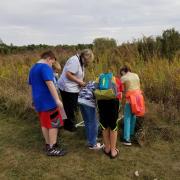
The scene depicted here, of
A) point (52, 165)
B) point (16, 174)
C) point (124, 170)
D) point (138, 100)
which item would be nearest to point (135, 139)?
point (138, 100)

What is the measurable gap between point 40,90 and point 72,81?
0.83 m

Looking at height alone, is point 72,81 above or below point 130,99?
above

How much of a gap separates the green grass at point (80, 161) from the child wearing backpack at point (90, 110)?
17 cm

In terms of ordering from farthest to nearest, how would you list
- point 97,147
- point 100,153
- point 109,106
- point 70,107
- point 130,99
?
point 70,107
point 130,99
point 97,147
point 100,153
point 109,106

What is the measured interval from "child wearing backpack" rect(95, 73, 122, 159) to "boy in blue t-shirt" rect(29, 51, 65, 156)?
636 mm

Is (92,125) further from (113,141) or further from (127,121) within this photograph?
(127,121)

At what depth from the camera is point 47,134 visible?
245 inches

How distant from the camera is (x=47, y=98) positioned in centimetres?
592

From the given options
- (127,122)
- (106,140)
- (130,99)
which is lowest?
(106,140)

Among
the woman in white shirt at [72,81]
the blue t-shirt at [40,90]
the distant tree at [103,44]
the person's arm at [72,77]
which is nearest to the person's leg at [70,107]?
the woman in white shirt at [72,81]

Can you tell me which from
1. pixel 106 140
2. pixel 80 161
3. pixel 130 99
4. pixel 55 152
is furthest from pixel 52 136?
pixel 130 99

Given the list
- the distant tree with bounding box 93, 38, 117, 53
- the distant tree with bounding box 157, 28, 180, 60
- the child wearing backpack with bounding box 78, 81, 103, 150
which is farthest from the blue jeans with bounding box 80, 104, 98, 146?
the distant tree with bounding box 157, 28, 180, 60

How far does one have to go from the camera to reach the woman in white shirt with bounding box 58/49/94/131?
640 cm

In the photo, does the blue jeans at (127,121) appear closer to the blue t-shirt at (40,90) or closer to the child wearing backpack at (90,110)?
the child wearing backpack at (90,110)
